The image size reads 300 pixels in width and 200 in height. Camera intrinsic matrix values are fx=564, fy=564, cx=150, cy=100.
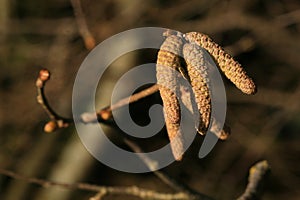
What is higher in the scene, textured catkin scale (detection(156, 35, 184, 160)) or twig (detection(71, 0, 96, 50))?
twig (detection(71, 0, 96, 50))

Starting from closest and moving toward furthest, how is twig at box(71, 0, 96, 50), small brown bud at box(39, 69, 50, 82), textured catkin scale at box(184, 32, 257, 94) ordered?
textured catkin scale at box(184, 32, 257, 94) < small brown bud at box(39, 69, 50, 82) < twig at box(71, 0, 96, 50)

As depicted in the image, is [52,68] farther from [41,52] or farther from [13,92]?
[13,92]

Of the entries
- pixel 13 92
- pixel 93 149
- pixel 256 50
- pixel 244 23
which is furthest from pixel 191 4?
pixel 13 92

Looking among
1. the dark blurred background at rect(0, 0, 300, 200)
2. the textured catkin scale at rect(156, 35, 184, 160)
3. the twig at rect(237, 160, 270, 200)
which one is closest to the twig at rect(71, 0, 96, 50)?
the dark blurred background at rect(0, 0, 300, 200)

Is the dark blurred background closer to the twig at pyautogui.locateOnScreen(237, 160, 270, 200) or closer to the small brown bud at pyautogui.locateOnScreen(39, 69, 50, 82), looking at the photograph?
the twig at pyautogui.locateOnScreen(237, 160, 270, 200)

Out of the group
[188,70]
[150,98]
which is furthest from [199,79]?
[150,98]

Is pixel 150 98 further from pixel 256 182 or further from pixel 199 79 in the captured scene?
pixel 199 79

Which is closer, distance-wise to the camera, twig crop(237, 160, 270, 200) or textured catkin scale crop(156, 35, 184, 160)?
textured catkin scale crop(156, 35, 184, 160)
